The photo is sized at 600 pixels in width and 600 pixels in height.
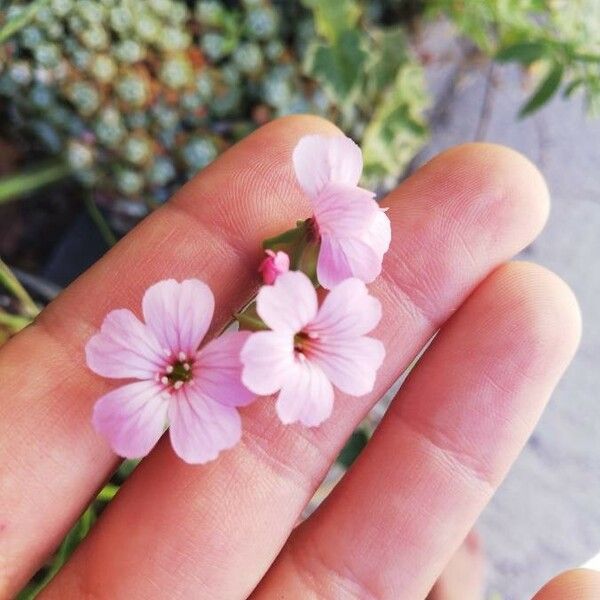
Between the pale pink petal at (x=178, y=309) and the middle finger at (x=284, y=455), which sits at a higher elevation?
the pale pink petal at (x=178, y=309)

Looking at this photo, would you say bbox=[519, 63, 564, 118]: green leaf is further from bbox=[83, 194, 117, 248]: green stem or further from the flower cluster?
bbox=[83, 194, 117, 248]: green stem

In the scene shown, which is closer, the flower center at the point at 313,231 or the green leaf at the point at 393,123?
the flower center at the point at 313,231

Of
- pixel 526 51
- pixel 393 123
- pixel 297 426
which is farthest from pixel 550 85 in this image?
pixel 297 426

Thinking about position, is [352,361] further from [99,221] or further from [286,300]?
[99,221]

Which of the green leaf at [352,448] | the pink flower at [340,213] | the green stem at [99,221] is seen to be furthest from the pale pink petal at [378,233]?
the green stem at [99,221]

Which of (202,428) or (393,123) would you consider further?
(393,123)

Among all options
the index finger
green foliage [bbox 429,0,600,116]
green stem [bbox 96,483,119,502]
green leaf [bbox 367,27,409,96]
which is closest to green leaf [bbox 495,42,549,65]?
green foliage [bbox 429,0,600,116]

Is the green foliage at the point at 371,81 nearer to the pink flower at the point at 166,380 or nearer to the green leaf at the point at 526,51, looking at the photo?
the green leaf at the point at 526,51
